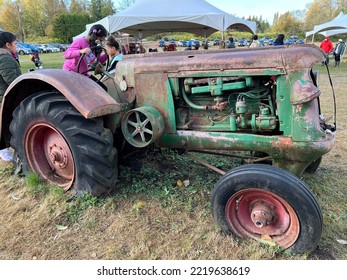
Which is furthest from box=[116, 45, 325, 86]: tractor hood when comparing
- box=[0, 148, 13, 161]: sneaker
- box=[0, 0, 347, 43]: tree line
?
box=[0, 0, 347, 43]: tree line

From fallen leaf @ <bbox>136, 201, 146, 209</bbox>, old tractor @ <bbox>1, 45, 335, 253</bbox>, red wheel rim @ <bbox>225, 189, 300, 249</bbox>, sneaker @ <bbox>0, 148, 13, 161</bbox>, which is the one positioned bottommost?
fallen leaf @ <bbox>136, 201, 146, 209</bbox>

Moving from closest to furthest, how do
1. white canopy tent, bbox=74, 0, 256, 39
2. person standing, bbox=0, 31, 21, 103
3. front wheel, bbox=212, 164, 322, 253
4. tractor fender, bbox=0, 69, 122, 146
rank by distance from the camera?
front wheel, bbox=212, 164, 322, 253
tractor fender, bbox=0, 69, 122, 146
person standing, bbox=0, 31, 21, 103
white canopy tent, bbox=74, 0, 256, 39

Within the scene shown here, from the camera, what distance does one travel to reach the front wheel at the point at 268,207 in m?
2.24

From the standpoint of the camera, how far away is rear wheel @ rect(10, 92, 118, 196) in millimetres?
2873

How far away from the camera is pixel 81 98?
2797mm

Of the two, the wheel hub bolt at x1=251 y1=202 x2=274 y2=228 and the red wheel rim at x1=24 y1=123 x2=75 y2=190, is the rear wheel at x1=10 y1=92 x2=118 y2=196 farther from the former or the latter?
the wheel hub bolt at x1=251 y1=202 x2=274 y2=228

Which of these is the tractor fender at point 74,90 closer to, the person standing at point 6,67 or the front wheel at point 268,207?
the person standing at point 6,67

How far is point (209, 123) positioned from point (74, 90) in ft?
4.10

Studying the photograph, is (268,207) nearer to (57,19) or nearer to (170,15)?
(170,15)

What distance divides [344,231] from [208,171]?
1555 mm

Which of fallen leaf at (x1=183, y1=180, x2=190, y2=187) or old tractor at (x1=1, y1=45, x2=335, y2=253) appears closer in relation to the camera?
old tractor at (x1=1, y1=45, x2=335, y2=253)

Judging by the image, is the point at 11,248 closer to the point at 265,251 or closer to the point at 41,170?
the point at 41,170

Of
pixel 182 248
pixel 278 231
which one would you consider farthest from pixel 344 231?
pixel 182 248

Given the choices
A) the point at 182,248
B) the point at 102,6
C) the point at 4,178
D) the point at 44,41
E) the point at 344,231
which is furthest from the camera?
the point at 102,6
